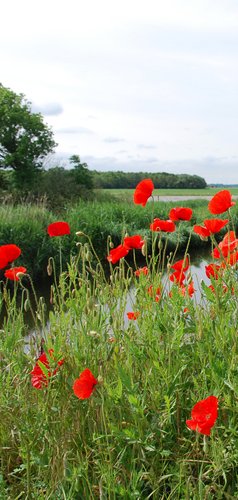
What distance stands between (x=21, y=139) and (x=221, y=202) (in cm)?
1818

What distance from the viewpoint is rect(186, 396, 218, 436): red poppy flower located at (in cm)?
158

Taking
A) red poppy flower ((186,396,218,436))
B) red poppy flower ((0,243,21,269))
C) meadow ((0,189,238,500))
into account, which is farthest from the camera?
red poppy flower ((0,243,21,269))

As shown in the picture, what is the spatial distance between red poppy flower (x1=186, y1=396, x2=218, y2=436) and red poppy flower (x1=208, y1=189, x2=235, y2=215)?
0.95 meters

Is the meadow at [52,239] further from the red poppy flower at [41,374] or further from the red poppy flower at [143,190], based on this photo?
the red poppy flower at [41,374]

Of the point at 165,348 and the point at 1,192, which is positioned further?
the point at 1,192

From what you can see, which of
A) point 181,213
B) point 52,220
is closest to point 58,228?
point 181,213

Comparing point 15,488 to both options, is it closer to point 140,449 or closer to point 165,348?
point 140,449

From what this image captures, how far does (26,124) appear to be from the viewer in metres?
20.0

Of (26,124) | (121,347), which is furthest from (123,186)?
(121,347)

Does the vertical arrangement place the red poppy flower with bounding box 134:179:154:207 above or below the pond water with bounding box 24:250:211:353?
above

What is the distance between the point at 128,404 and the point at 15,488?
1.88ft

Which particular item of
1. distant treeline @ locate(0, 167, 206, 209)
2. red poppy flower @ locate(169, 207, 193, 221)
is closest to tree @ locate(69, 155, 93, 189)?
distant treeline @ locate(0, 167, 206, 209)

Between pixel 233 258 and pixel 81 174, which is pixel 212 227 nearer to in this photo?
pixel 233 258

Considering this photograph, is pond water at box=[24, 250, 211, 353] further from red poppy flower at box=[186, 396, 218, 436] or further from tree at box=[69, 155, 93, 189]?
tree at box=[69, 155, 93, 189]
